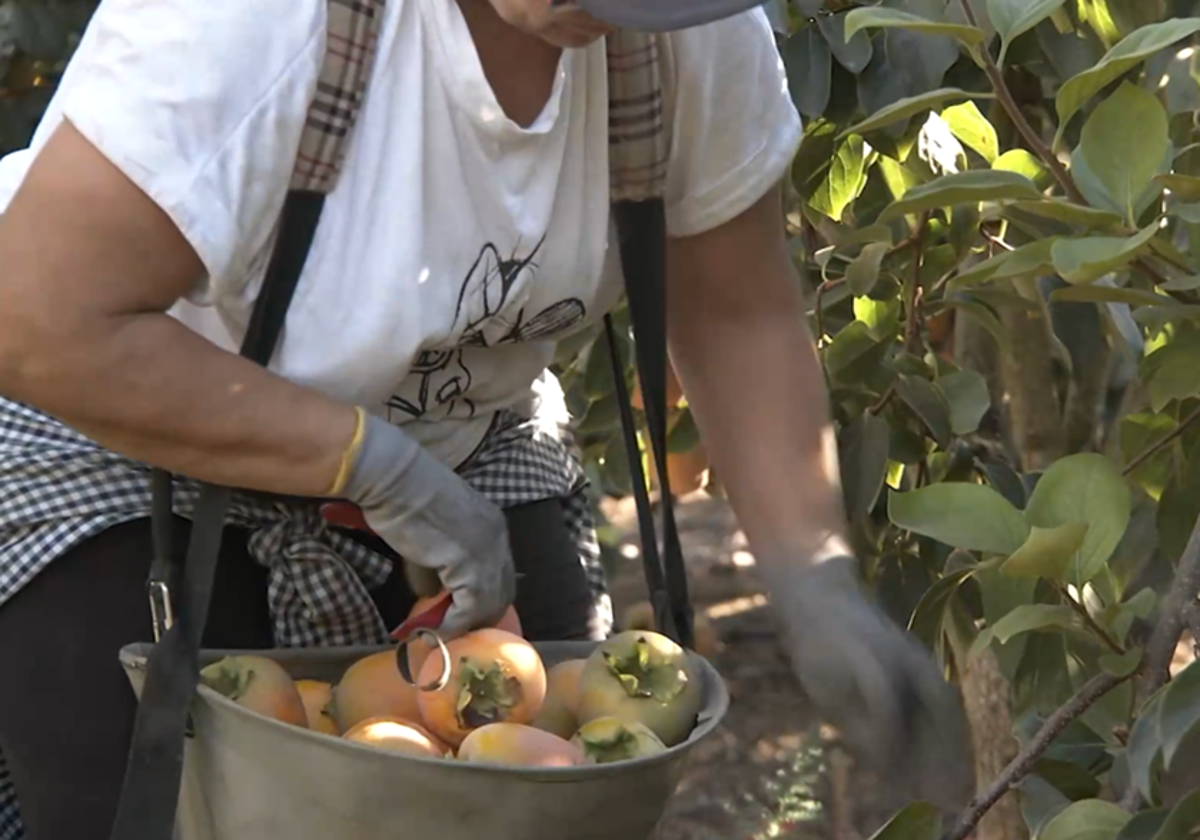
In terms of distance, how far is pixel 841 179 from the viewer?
1849 millimetres

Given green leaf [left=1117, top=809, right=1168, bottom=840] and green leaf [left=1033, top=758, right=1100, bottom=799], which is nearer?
green leaf [left=1117, top=809, right=1168, bottom=840]

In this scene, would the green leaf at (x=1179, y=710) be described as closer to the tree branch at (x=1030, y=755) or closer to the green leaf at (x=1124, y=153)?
the tree branch at (x=1030, y=755)

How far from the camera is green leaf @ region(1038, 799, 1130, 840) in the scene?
123 cm

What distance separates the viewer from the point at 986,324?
1899 mm

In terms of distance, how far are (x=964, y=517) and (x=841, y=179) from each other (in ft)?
2.10

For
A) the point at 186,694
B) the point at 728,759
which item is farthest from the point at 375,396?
the point at 728,759

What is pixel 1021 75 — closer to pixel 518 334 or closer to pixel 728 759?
pixel 518 334

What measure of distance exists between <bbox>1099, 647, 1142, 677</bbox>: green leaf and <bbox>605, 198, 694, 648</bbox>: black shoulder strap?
0.37m

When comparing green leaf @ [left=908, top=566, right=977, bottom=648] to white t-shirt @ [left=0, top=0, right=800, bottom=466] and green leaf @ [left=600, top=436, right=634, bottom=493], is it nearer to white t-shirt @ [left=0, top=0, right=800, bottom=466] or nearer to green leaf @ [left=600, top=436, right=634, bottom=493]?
white t-shirt @ [left=0, top=0, right=800, bottom=466]

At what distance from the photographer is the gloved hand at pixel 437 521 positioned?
129 cm

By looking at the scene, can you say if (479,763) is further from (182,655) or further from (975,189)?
(975,189)

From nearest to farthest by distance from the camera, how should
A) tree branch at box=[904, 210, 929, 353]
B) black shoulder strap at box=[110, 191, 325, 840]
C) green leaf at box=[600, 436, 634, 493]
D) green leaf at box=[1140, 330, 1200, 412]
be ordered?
black shoulder strap at box=[110, 191, 325, 840] < green leaf at box=[1140, 330, 1200, 412] < tree branch at box=[904, 210, 929, 353] < green leaf at box=[600, 436, 634, 493]

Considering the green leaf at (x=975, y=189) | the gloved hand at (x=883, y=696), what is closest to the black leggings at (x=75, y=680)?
the gloved hand at (x=883, y=696)

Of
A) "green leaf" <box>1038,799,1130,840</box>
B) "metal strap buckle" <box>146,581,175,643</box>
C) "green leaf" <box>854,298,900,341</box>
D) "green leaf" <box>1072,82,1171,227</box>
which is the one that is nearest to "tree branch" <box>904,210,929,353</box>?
"green leaf" <box>854,298,900,341</box>
